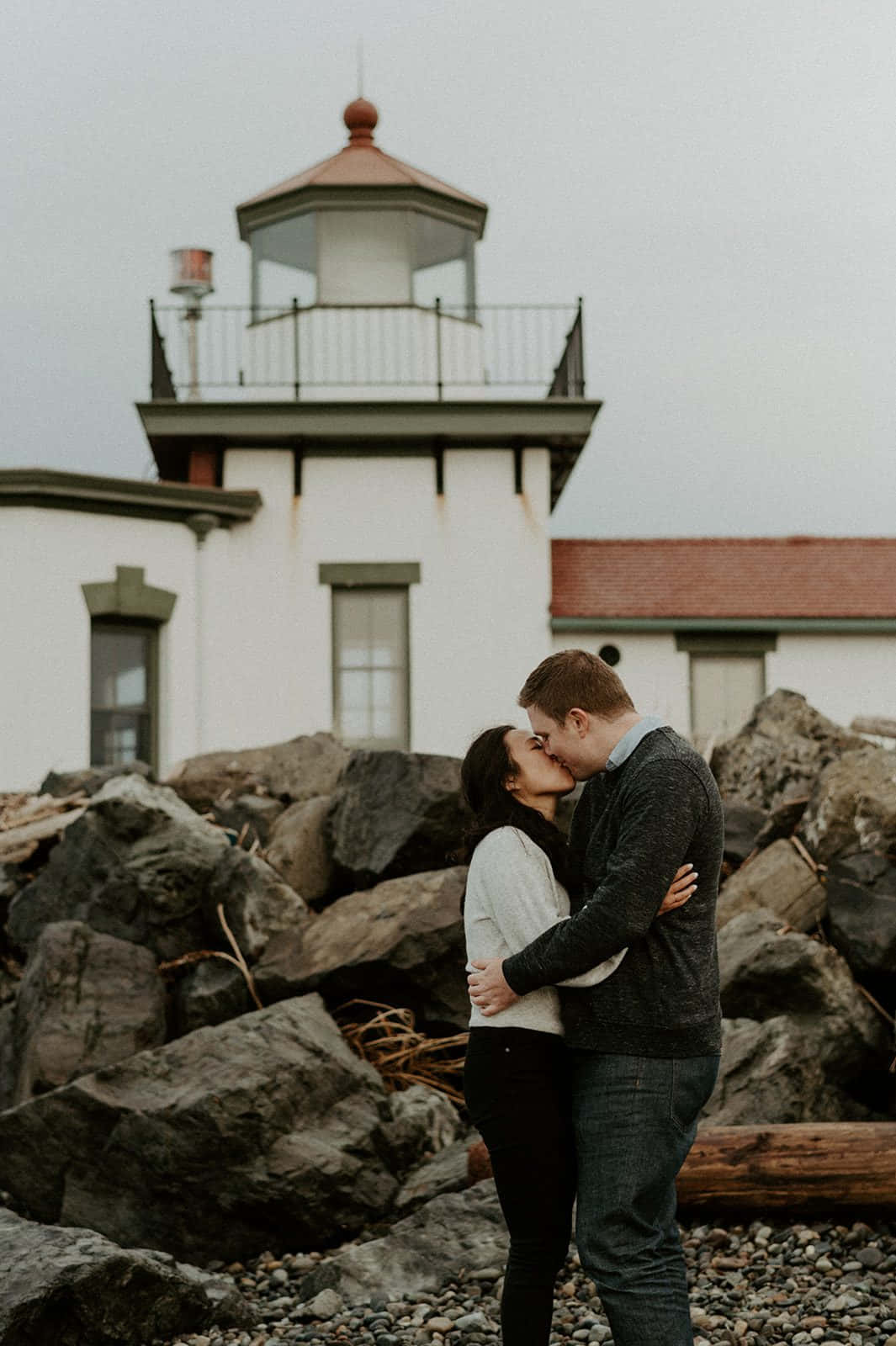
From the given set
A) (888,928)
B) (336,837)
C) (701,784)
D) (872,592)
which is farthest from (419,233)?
(701,784)

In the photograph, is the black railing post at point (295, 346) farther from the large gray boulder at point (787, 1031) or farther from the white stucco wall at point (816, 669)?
the large gray boulder at point (787, 1031)

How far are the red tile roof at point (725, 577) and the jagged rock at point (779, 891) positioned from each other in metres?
8.36

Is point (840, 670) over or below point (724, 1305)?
over

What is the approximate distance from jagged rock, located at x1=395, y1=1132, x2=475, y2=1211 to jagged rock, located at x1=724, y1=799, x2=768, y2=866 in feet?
9.42

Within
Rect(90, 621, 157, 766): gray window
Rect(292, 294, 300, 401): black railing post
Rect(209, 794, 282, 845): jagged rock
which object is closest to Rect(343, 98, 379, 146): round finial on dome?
Rect(292, 294, 300, 401): black railing post

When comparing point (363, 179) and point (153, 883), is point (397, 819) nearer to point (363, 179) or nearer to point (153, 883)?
point (153, 883)

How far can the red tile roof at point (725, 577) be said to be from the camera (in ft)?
55.0

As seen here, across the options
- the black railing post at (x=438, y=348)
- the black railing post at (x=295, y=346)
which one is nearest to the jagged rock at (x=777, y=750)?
the black railing post at (x=438, y=348)

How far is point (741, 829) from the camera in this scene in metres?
9.06

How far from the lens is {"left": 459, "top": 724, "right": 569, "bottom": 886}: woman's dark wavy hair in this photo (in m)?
3.82

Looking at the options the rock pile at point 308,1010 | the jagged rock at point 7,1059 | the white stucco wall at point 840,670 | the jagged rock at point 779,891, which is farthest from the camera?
the white stucco wall at point 840,670

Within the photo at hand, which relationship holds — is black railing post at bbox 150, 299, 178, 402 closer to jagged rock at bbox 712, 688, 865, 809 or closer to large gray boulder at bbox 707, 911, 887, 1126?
jagged rock at bbox 712, 688, 865, 809

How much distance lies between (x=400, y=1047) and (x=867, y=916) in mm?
2413

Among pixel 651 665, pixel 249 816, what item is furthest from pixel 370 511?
pixel 249 816
